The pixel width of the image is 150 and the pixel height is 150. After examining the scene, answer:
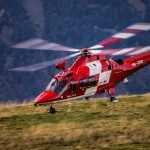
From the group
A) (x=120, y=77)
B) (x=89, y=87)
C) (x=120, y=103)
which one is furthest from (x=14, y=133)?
(x=120, y=77)

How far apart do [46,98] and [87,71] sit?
9.55 ft

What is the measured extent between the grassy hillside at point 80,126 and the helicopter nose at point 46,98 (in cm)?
95

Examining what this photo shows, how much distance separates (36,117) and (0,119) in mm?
1778

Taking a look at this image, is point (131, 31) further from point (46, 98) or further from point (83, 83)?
point (46, 98)

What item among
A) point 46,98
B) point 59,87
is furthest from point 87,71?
point 46,98

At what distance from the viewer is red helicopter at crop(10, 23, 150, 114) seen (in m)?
17.2

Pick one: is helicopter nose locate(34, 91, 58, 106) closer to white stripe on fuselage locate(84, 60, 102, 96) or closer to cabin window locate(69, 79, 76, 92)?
cabin window locate(69, 79, 76, 92)

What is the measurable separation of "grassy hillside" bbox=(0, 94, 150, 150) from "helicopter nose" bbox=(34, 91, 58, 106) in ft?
3.13

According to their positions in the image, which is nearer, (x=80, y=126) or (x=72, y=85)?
(x=80, y=126)

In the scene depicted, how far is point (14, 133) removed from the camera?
15.6m

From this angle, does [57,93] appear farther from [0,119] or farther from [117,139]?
[117,139]

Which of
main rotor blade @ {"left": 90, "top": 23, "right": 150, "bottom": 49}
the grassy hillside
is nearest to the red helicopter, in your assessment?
main rotor blade @ {"left": 90, "top": 23, "right": 150, "bottom": 49}

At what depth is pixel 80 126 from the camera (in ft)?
53.0

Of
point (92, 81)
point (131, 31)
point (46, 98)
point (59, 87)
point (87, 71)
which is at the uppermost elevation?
point (131, 31)
